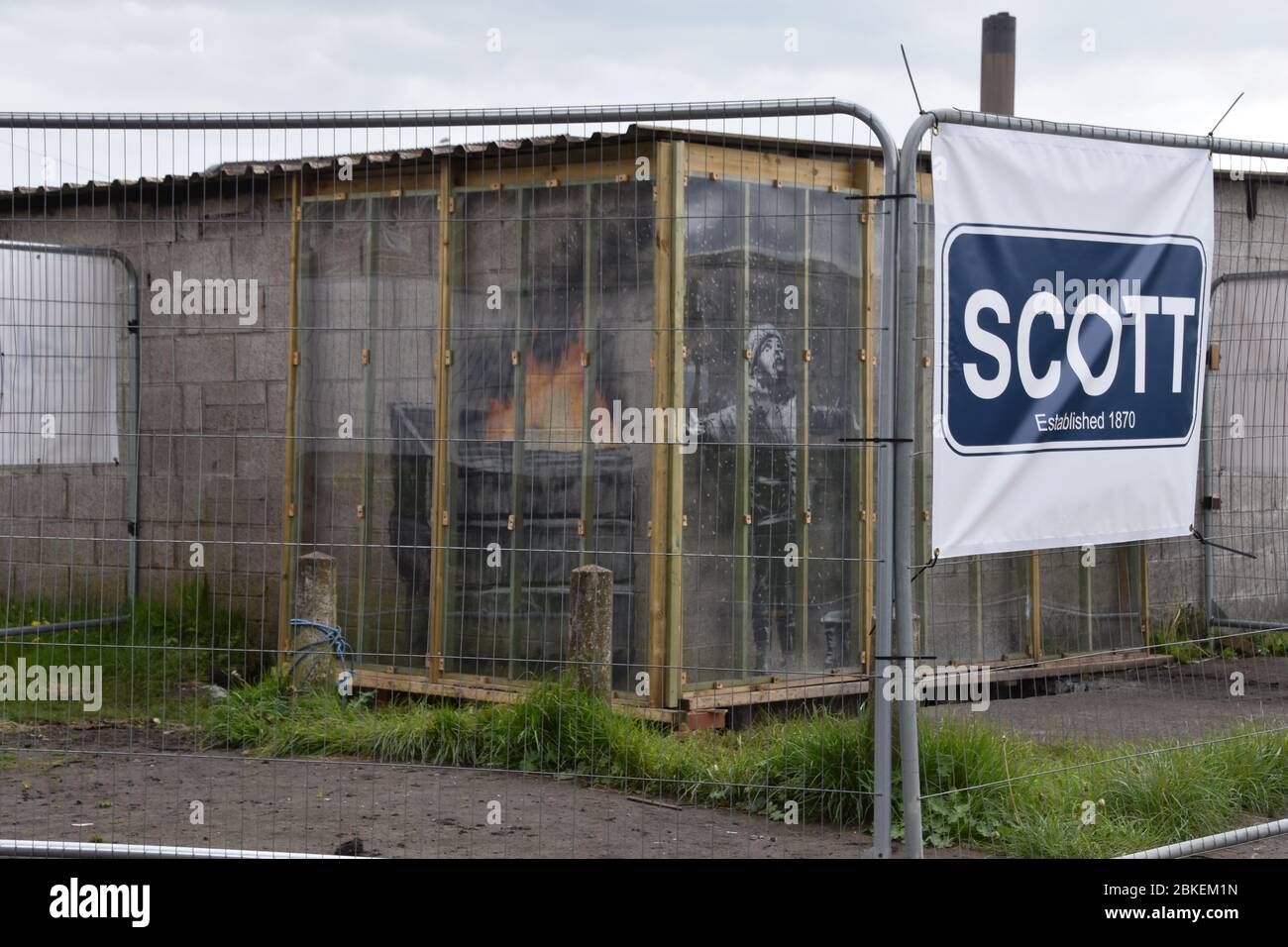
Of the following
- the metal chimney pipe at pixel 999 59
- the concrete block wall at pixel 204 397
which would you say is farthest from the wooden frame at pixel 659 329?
the metal chimney pipe at pixel 999 59

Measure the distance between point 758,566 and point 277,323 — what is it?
4.36 meters

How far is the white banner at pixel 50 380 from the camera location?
660cm

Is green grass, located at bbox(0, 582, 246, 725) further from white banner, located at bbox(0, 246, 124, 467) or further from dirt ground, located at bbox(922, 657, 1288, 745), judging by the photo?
dirt ground, located at bbox(922, 657, 1288, 745)

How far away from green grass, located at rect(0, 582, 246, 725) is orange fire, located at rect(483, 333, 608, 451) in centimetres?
217

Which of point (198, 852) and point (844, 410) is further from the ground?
point (844, 410)

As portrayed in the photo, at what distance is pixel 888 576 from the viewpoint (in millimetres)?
5328

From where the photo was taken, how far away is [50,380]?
6.86 m

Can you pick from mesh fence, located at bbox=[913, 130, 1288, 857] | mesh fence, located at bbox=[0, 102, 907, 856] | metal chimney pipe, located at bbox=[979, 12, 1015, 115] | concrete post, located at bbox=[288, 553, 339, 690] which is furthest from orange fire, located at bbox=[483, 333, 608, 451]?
metal chimney pipe, located at bbox=[979, 12, 1015, 115]

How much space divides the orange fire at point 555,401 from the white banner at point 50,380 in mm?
2418

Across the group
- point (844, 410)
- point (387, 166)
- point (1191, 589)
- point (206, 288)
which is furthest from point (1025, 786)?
point (206, 288)

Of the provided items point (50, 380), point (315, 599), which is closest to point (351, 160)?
point (315, 599)

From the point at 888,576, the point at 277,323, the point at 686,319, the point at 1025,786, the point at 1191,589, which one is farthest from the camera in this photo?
the point at 277,323

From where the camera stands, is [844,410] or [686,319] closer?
[686,319]

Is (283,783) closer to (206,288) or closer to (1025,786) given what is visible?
(1025,786)
